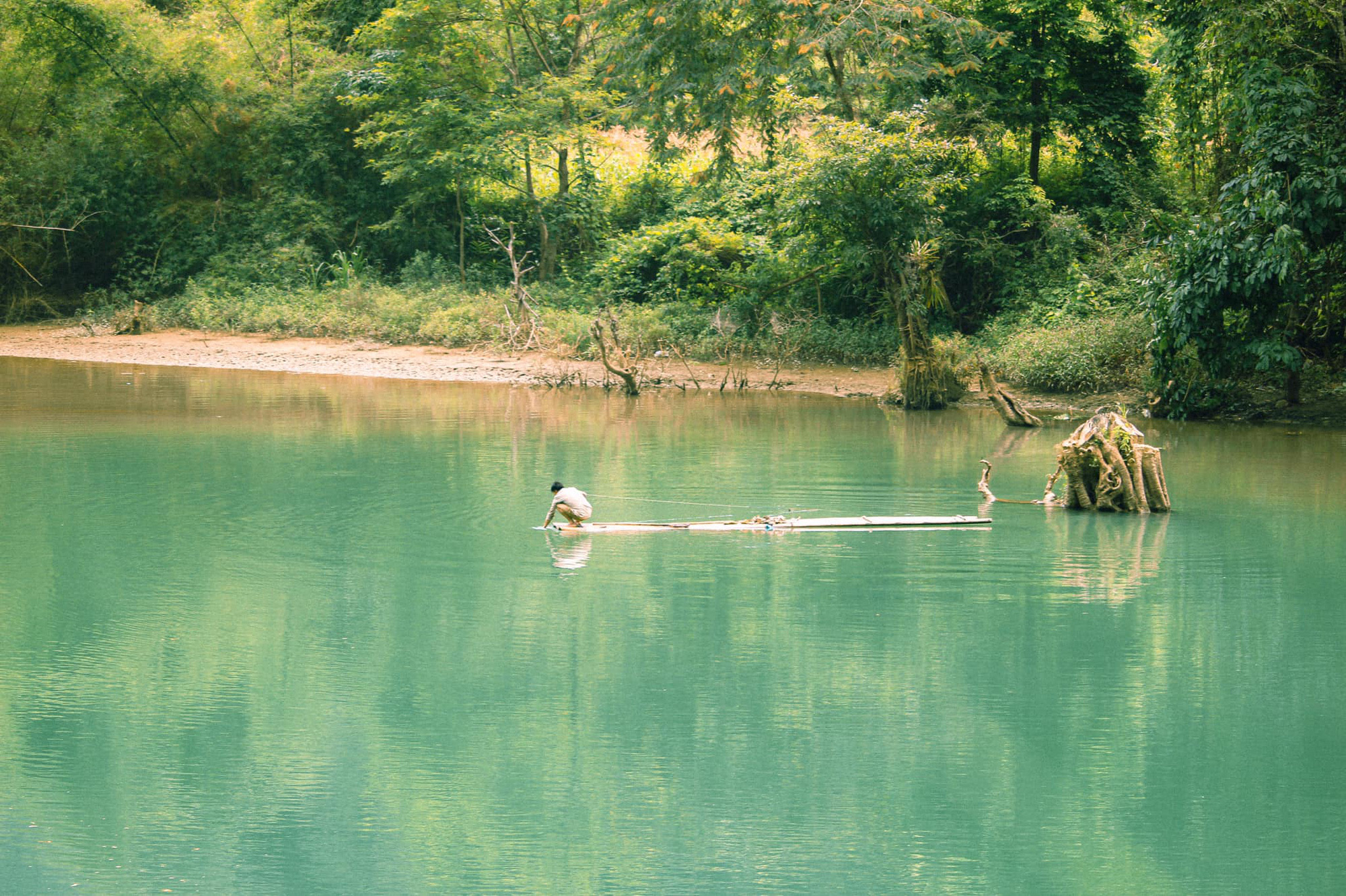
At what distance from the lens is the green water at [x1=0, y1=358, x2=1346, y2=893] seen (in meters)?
5.83

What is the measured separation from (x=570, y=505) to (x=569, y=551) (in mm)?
649

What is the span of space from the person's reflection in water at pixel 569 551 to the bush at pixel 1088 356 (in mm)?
12184

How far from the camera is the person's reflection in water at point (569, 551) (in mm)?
10945

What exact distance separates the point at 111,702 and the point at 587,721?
2.58 metres

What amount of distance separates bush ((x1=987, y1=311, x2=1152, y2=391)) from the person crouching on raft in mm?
12001

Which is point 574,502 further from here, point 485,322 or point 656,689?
point 485,322

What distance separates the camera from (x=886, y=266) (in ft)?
76.1

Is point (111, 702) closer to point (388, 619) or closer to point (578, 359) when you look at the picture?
point (388, 619)

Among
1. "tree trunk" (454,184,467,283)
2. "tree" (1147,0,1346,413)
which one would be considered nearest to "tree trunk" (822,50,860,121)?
"tree" (1147,0,1346,413)

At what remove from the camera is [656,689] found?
26.0 feet

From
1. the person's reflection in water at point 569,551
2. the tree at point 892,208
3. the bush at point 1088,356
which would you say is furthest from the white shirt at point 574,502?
the bush at point 1088,356

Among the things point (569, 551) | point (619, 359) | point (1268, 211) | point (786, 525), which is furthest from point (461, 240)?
point (569, 551)

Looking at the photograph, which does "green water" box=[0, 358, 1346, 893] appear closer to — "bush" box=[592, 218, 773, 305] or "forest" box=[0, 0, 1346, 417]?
"forest" box=[0, 0, 1346, 417]

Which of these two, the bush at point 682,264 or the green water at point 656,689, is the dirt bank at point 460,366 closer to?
the bush at point 682,264
